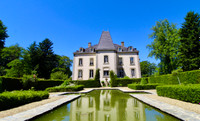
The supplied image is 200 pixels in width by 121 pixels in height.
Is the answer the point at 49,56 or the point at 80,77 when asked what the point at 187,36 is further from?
the point at 49,56

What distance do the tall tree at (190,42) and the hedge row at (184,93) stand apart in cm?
1287

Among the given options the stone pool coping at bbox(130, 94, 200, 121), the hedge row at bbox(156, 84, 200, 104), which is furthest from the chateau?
the stone pool coping at bbox(130, 94, 200, 121)

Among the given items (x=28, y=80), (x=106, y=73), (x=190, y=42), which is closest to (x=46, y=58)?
(x=106, y=73)

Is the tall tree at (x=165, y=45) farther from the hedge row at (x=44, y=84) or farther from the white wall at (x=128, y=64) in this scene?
the hedge row at (x=44, y=84)

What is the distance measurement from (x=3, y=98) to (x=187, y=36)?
25692 millimetres

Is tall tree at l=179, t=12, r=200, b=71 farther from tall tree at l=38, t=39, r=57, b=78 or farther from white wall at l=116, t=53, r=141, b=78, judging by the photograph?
tall tree at l=38, t=39, r=57, b=78

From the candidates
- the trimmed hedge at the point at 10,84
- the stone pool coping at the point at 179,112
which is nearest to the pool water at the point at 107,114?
the stone pool coping at the point at 179,112

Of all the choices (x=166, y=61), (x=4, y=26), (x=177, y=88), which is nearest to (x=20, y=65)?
(x=4, y=26)

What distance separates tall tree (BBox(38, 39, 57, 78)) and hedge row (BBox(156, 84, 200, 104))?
2894cm

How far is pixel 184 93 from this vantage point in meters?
6.79

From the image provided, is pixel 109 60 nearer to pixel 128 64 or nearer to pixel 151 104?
pixel 128 64

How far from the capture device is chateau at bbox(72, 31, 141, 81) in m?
26.3

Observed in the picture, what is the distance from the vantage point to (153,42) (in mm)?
27500

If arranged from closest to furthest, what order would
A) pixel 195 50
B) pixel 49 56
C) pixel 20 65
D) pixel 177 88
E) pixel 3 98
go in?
pixel 3 98 → pixel 177 88 → pixel 195 50 → pixel 20 65 → pixel 49 56
